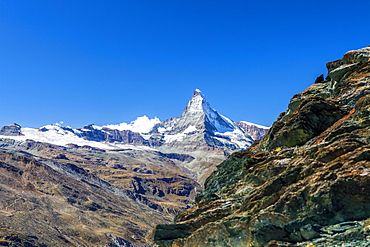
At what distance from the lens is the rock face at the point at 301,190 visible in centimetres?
1923

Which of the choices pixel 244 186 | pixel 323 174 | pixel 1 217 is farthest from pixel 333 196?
pixel 1 217

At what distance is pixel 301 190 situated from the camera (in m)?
21.2

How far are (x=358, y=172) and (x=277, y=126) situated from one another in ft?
69.0

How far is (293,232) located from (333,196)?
3.07m

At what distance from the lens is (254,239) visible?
21953 millimetres

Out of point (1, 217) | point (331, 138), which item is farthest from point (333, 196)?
point (1, 217)

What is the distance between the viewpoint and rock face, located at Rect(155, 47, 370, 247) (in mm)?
19234

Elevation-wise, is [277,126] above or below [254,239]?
above

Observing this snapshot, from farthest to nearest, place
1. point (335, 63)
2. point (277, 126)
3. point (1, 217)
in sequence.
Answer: point (1, 217) → point (335, 63) → point (277, 126)

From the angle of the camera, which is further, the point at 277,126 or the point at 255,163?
the point at 277,126

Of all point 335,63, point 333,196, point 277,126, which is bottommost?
point 333,196

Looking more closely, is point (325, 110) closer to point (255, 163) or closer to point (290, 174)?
point (255, 163)

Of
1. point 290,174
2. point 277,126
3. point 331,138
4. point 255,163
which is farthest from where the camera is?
point 277,126

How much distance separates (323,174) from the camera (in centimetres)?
2097
